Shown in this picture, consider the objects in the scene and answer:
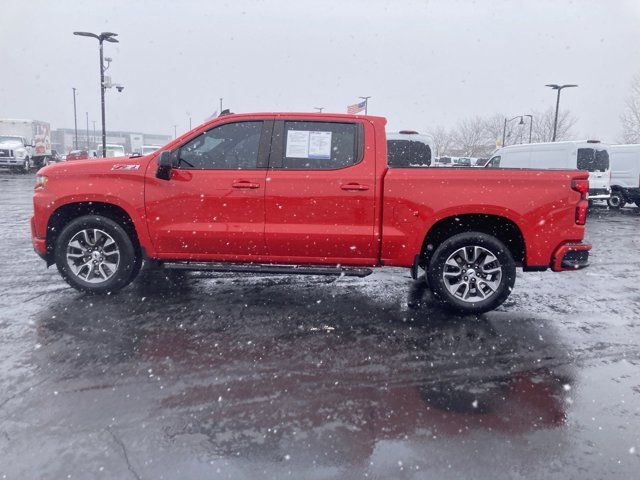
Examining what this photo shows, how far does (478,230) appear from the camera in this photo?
5.24 m

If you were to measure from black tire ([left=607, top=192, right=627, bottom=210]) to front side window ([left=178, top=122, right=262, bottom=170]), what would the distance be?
17126mm

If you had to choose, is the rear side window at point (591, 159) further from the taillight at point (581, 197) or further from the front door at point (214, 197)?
the front door at point (214, 197)

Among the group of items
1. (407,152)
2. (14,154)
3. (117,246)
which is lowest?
(117,246)

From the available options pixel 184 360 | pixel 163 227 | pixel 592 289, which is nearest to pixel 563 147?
pixel 592 289

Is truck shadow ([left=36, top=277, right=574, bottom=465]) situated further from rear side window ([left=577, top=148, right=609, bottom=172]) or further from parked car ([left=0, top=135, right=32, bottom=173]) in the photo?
parked car ([left=0, top=135, right=32, bottom=173])

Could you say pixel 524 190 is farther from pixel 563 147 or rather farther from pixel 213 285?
pixel 563 147

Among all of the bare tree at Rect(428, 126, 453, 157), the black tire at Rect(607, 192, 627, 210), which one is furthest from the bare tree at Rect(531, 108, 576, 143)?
the black tire at Rect(607, 192, 627, 210)

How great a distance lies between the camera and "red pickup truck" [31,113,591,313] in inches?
195

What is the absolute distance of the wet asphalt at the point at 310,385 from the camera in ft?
8.65

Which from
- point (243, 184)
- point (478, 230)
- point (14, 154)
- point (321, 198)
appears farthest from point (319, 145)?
point (14, 154)

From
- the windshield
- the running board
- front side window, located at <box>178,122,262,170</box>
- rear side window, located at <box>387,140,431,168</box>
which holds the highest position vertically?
the windshield

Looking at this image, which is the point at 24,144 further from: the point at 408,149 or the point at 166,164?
the point at 166,164

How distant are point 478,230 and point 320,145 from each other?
1790 millimetres

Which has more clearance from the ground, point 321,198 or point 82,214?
→ point 321,198
